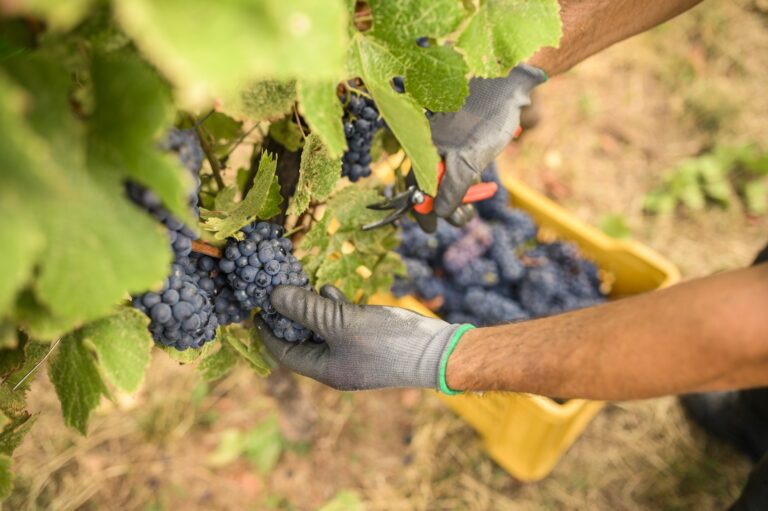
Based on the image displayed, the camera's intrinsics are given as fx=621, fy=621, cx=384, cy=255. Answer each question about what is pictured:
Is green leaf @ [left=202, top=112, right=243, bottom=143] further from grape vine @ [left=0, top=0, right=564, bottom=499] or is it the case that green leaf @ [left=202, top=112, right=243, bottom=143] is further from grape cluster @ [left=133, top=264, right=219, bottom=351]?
grape cluster @ [left=133, top=264, right=219, bottom=351]

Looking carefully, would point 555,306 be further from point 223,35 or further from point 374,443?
point 223,35

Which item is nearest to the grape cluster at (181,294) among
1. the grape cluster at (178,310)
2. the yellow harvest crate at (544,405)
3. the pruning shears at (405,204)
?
the grape cluster at (178,310)

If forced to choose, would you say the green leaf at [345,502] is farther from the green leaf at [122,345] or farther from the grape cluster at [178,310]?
the green leaf at [122,345]

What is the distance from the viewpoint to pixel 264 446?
1862 millimetres

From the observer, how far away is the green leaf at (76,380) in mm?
713

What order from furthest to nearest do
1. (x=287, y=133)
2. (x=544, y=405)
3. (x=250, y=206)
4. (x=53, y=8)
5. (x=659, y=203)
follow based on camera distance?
(x=659, y=203)
(x=544, y=405)
(x=287, y=133)
(x=250, y=206)
(x=53, y=8)

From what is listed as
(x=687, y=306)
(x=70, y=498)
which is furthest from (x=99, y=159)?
(x=70, y=498)

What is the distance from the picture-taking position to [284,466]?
1.87m

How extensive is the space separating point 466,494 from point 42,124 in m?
1.74

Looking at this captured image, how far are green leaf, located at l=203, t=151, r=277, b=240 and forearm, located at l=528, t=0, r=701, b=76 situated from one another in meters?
0.71

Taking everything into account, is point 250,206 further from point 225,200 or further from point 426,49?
point 426,49

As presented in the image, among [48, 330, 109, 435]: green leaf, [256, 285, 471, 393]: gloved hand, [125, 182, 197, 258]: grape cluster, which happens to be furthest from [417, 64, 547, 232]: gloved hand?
[48, 330, 109, 435]: green leaf

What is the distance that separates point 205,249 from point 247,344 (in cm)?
28

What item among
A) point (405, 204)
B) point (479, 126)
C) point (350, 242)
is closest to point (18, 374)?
point (350, 242)
